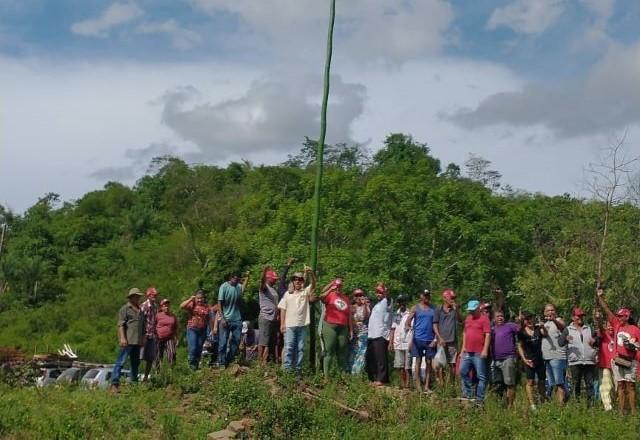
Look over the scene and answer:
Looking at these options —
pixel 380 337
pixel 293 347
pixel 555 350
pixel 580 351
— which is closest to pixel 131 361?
pixel 293 347

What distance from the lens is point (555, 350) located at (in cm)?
1377

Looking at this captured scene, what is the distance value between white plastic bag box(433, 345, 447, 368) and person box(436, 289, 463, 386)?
0.06 metres

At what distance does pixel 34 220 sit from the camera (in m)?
63.0

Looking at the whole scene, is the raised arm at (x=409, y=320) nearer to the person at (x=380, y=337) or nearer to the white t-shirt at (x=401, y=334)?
the white t-shirt at (x=401, y=334)

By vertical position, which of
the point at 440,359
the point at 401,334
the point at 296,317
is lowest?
the point at 440,359

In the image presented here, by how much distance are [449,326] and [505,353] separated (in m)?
1.02

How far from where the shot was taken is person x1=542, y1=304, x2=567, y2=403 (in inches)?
542

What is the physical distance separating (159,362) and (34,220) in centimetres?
5192

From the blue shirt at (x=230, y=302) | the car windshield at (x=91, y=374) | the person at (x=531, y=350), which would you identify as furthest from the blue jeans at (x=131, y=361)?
the car windshield at (x=91, y=374)

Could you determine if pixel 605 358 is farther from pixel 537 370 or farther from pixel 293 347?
pixel 293 347

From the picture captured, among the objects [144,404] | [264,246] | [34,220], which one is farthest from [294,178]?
[144,404]

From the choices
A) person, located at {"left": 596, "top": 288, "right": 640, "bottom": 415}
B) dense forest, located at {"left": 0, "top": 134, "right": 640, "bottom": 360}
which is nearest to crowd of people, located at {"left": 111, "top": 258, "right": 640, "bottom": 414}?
Result: person, located at {"left": 596, "top": 288, "right": 640, "bottom": 415}

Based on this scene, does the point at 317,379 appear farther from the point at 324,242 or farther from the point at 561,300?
the point at 324,242

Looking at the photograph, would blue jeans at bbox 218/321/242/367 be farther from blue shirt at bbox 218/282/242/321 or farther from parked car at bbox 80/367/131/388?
parked car at bbox 80/367/131/388
